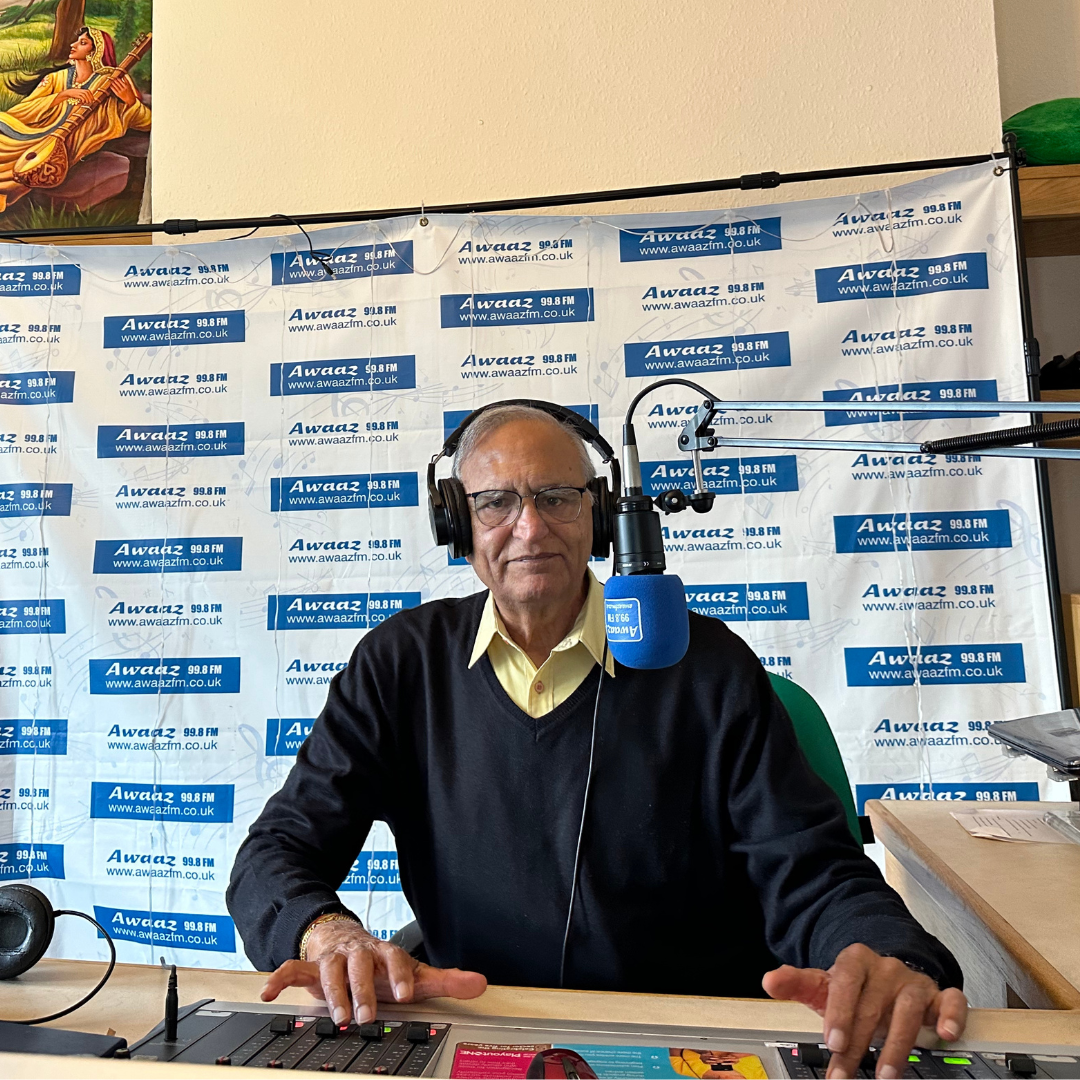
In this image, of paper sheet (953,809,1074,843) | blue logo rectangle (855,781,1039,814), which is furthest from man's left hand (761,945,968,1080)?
blue logo rectangle (855,781,1039,814)

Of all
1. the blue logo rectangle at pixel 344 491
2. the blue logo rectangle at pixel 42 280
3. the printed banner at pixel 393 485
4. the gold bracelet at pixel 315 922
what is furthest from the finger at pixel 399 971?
the blue logo rectangle at pixel 42 280

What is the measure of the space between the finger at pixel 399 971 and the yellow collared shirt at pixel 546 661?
524 mm

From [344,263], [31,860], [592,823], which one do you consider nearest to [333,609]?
[344,263]

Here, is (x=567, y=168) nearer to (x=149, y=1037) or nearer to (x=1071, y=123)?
(x=1071, y=123)

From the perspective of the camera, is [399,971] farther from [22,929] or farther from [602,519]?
[602,519]

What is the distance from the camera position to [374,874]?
2.39m

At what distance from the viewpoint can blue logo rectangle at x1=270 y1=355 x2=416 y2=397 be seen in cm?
254

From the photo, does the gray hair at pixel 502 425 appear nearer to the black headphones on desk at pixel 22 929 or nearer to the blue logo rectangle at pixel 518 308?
the black headphones on desk at pixel 22 929

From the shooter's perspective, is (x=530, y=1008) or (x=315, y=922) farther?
(x=315, y=922)

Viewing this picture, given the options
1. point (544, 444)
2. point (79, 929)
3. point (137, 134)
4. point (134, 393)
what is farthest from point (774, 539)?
point (137, 134)

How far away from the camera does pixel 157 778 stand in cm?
250

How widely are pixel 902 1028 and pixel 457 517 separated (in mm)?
936

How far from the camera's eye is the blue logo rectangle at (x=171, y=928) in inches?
95.3

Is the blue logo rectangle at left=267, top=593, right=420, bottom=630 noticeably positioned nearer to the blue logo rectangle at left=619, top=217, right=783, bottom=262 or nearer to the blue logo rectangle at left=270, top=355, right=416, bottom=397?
the blue logo rectangle at left=270, top=355, right=416, bottom=397
